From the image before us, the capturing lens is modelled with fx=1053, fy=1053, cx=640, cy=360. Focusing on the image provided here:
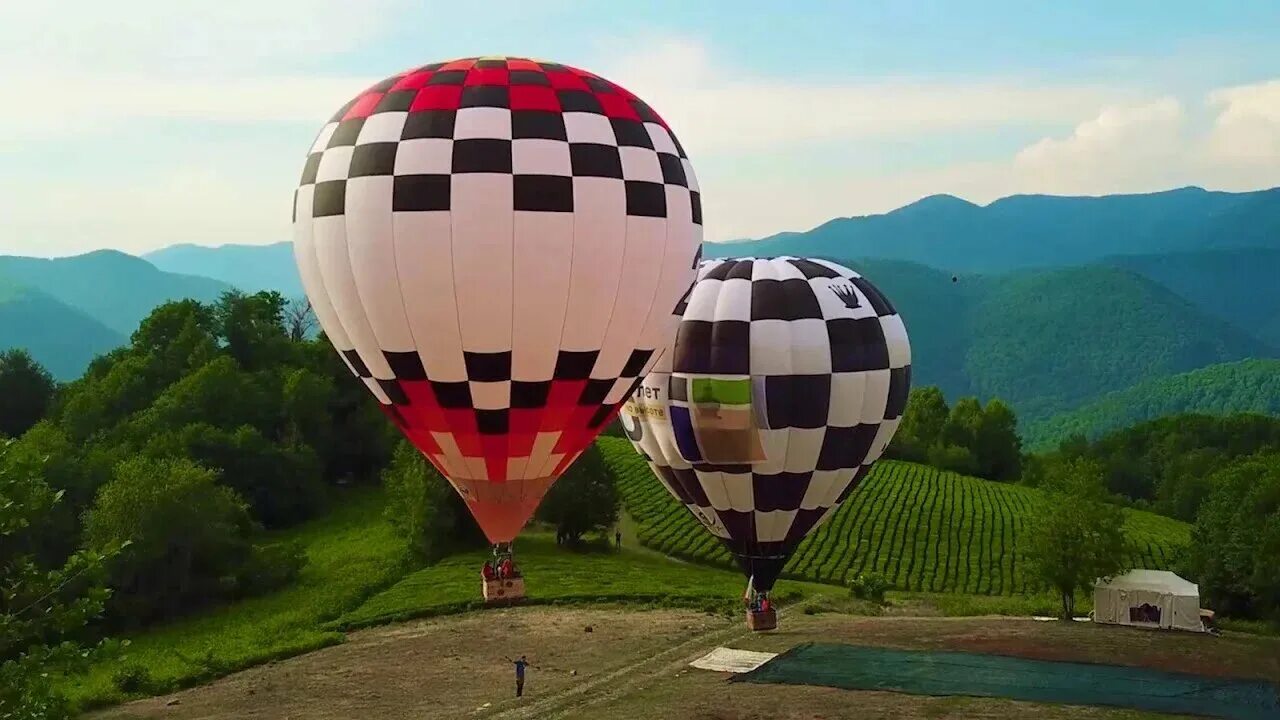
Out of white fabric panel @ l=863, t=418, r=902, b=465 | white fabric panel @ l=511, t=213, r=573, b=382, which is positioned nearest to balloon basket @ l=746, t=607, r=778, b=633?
white fabric panel @ l=863, t=418, r=902, b=465

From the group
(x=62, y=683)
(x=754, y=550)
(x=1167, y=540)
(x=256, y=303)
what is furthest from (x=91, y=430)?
(x=1167, y=540)

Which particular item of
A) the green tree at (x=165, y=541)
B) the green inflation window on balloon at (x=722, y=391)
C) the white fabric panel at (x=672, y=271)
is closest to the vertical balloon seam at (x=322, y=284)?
the white fabric panel at (x=672, y=271)

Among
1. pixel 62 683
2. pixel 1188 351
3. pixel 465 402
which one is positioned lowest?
pixel 62 683

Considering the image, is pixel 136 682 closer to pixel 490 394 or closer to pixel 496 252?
pixel 490 394

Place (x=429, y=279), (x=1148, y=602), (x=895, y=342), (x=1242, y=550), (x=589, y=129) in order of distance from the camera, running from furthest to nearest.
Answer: (x=1242, y=550) < (x=1148, y=602) < (x=895, y=342) < (x=589, y=129) < (x=429, y=279)

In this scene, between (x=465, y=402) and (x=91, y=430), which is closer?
(x=465, y=402)

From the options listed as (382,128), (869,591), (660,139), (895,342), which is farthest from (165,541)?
(660,139)

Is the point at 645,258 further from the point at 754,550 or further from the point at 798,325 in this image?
the point at 754,550
